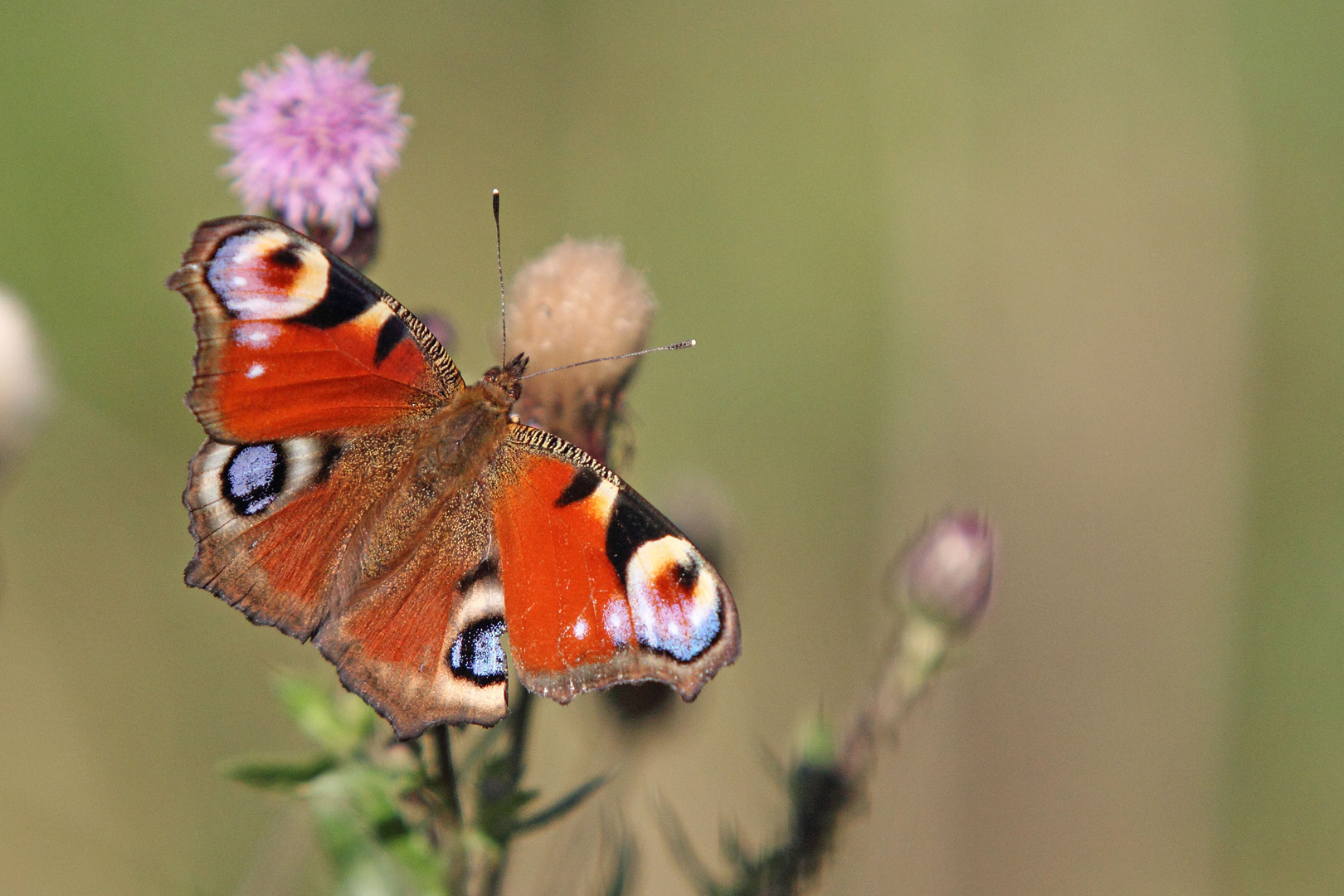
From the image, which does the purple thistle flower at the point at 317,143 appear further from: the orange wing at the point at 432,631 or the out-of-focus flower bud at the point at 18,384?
the out-of-focus flower bud at the point at 18,384

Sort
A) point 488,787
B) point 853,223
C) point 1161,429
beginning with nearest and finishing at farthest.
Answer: point 488,787, point 1161,429, point 853,223

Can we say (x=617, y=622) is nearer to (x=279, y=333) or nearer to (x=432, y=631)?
(x=432, y=631)

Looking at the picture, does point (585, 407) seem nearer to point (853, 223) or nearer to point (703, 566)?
point (703, 566)

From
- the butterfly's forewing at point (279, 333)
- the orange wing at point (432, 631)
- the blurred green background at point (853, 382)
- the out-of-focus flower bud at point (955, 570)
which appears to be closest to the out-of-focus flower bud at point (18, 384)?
the butterfly's forewing at point (279, 333)

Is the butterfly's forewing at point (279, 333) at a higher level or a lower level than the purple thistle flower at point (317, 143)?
lower

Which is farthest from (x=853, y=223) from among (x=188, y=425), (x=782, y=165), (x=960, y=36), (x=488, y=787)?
(x=488, y=787)

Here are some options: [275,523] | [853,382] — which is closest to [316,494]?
[275,523]
